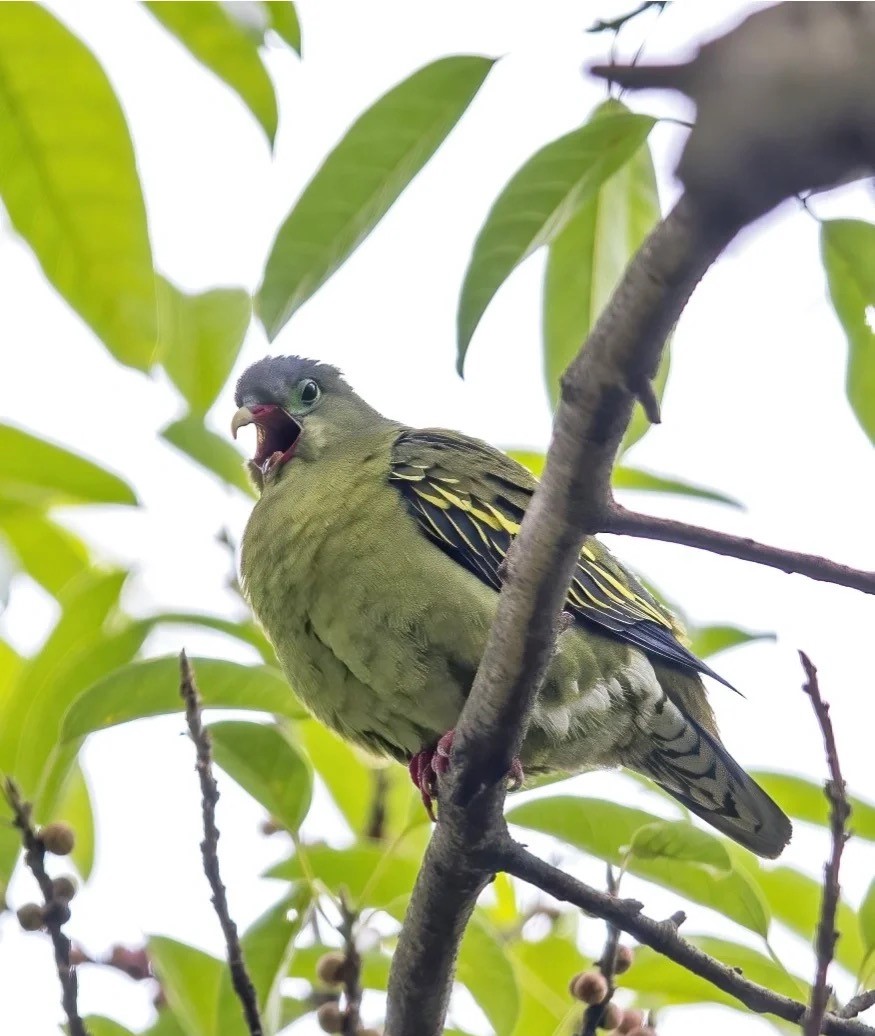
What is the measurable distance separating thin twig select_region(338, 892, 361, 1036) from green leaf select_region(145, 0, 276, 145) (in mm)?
1531

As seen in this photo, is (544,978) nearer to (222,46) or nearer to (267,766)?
(267,766)

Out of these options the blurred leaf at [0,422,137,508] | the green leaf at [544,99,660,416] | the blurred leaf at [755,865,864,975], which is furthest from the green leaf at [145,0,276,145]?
the blurred leaf at [755,865,864,975]

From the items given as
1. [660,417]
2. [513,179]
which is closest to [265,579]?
[513,179]

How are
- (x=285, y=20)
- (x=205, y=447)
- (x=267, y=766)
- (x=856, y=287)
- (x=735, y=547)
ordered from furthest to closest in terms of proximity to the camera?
(x=205, y=447)
(x=267, y=766)
(x=856, y=287)
(x=285, y=20)
(x=735, y=547)

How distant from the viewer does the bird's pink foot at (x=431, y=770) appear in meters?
2.92

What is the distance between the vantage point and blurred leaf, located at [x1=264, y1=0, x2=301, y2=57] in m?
2.22

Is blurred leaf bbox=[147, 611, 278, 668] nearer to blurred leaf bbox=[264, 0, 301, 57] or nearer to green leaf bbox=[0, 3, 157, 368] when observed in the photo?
green leaf bbox=[0, 3, 157, 368]

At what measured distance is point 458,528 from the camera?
3.40 m

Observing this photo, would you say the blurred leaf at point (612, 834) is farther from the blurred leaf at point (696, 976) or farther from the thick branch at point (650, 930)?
the thick branch at point (650, 930)

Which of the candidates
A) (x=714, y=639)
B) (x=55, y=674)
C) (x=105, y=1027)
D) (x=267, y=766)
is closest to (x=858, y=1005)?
(x=714, y=639)

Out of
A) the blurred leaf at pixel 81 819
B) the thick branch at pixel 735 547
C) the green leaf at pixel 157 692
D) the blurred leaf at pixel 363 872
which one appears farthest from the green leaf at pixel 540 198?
the blurred leaf at pixel 81 819

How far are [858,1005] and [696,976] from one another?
478mm

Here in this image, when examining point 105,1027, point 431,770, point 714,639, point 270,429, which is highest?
point 270,429

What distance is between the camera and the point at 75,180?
2.23 m
